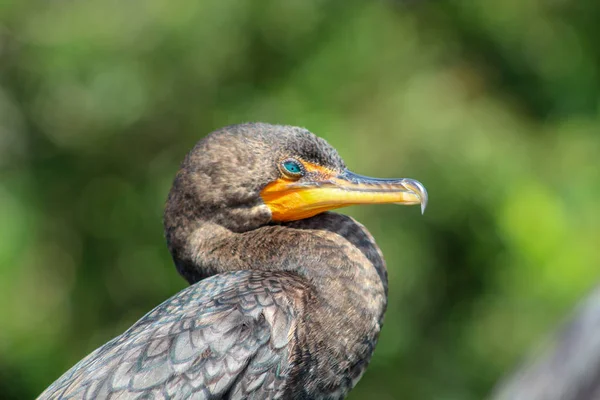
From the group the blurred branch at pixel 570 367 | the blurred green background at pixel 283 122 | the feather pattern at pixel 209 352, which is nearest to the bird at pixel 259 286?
the feather pattern at pixel 209 352

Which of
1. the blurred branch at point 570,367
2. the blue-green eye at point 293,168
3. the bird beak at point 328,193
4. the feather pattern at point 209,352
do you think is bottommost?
the blurred branch at point 570,367

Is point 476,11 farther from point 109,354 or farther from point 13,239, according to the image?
point 109,354

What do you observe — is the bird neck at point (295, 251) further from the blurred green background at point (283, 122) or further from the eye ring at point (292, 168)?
the blurred green background at point (283, 122)

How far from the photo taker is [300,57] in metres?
6.80

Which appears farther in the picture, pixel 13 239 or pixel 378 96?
pixel 378 96

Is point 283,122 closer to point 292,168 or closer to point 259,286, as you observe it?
point 292,168

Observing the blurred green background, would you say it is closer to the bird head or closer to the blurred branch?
the blurred branch

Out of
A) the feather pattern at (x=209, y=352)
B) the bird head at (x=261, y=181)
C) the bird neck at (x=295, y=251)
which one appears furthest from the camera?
the bird head at (x=261, y=181)

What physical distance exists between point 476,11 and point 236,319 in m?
4.89

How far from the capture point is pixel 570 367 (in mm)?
3432

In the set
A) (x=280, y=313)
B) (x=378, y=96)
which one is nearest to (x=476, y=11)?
(x=378, y=96)

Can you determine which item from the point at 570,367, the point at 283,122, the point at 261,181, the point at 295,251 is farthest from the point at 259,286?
the point at 283,122

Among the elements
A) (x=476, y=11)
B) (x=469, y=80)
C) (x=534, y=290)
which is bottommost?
(x=534, y=290)

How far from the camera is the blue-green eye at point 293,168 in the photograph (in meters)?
3.12
